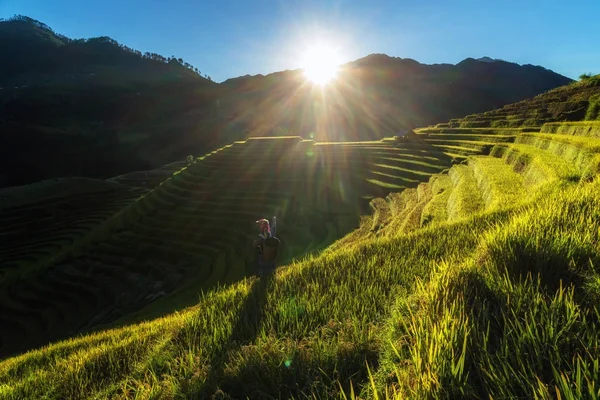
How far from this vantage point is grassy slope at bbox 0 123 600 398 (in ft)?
8.60

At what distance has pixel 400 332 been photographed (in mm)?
3660

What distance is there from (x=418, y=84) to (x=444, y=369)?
20750 centimetres

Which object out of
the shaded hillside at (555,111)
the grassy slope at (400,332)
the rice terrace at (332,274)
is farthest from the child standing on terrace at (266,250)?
the shaded hillside at (555,111)

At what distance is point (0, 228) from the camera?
48.9m

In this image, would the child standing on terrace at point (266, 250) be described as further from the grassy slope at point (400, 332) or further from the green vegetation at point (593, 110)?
the green vegetation at point (593, 110)

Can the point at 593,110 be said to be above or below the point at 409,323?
above

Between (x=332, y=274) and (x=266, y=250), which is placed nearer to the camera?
(x=332, y=274)

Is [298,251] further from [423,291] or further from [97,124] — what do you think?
[97,124]

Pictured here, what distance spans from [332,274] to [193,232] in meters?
31.2

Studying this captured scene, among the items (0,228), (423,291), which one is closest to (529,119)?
(423,291)

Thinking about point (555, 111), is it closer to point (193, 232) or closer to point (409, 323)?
point (193, 232)

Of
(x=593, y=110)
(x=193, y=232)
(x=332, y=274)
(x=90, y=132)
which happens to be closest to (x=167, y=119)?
(x=90, y=132)

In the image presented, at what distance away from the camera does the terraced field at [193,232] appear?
26.8 m

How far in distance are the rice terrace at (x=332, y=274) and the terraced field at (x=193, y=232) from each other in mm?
241
